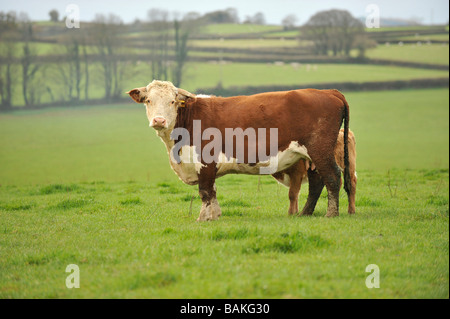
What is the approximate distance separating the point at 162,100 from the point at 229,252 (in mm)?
3582

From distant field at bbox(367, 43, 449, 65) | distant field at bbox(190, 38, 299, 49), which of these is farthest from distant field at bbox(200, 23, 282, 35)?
distant field at bbox(367, 43, 449, 65)

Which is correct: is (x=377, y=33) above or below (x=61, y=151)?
above

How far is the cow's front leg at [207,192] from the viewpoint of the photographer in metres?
9.85

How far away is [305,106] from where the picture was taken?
9852 millimetres

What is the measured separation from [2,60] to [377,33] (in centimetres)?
4935

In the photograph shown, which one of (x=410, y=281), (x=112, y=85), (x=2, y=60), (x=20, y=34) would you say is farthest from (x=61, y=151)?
(x=410, y=281)

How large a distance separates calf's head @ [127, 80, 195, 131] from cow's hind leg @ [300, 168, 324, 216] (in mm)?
2685

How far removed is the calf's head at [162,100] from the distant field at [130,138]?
18625 millimetres

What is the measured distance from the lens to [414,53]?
67.8m

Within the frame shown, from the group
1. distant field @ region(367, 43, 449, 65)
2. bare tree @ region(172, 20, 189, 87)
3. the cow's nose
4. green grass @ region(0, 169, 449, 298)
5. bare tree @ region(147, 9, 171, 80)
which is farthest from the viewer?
distant field @ region(367, 43, 449, 65)

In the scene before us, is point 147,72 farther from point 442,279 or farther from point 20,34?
point 442,279

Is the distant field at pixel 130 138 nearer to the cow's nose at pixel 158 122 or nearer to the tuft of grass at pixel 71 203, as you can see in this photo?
the tuft of grass at pixel 71 203

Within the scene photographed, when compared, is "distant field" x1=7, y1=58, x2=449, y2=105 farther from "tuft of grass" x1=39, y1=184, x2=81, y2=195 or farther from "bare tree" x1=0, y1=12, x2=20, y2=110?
"tuft of grass" x1=39, y1=184, x2=81, y2=195

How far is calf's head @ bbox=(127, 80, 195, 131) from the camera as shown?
382 inches
